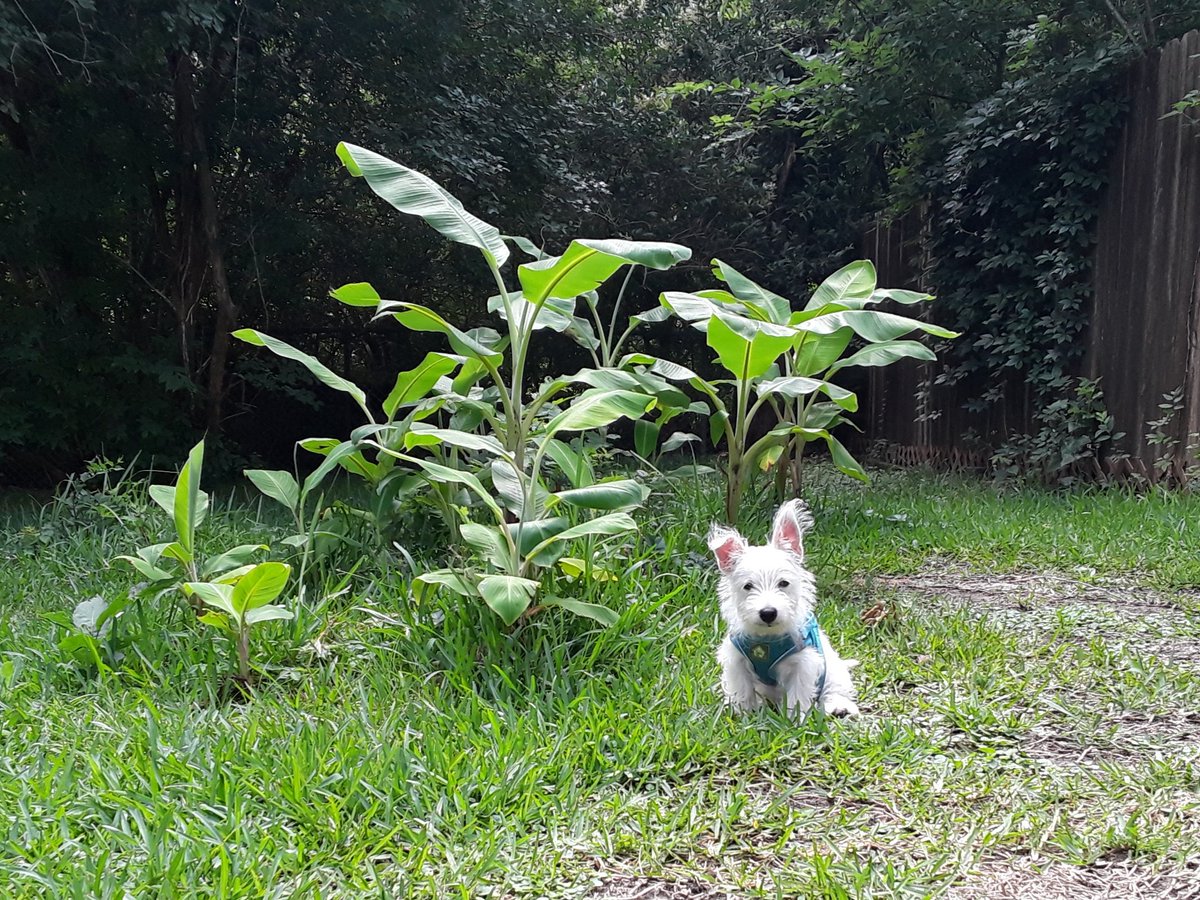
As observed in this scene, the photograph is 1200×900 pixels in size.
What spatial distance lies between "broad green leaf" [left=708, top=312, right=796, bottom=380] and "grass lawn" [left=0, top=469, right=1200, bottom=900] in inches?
32.8

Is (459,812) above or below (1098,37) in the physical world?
below

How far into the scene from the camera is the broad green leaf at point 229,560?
2584 millimetres

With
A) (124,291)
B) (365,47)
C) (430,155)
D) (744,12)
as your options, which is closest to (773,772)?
(430,155)

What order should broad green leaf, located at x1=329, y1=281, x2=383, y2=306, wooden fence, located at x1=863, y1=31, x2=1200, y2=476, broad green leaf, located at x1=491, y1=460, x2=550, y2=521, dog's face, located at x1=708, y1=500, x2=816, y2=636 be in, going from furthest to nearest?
wooden fence, located at x1=863, y1=31, x2=1200, y2=476 → broad green leaf, located at x1=329, y1=281, x2=383, y2=306 → broad green leaf, located at x1=491, y1=460, x2=550, y2=521 → dog's face, located at x1=708, y1=500, x2=816, y2=636

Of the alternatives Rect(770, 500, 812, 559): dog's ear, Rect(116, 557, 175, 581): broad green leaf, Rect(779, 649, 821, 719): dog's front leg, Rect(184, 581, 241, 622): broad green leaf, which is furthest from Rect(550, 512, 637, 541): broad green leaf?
Rect(116, 557, 175, 581): broad green leaf

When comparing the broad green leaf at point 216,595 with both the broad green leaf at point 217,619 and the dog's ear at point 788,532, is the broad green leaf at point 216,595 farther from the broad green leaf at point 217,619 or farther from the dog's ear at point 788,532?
the dog's ear at point 788,532

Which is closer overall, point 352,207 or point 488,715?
point 488,715

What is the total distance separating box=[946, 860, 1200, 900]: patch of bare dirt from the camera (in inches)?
60.3

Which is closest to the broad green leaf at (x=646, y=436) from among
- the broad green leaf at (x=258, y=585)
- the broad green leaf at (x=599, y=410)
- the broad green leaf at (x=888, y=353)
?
the broad green leaf at (x=888, y=353)

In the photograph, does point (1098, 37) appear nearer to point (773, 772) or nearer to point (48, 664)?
point (773, 772)

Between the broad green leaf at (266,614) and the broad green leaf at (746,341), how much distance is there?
1747 millimetres

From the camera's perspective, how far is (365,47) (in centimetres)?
638

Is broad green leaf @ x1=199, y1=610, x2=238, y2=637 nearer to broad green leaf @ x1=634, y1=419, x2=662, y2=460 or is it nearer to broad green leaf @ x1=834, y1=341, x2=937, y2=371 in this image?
broad green leaf @ x1=634, y1=419, x2=662, y2=460

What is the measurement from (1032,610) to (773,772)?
1715mm
